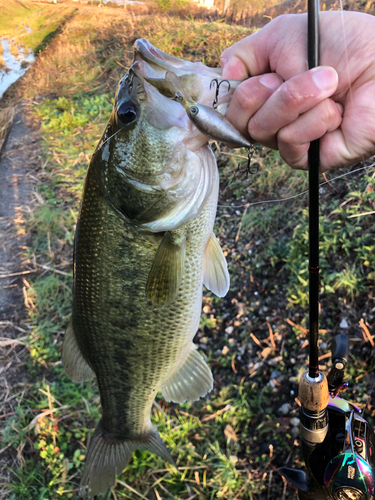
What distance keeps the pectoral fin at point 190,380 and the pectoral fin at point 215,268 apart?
389 mm

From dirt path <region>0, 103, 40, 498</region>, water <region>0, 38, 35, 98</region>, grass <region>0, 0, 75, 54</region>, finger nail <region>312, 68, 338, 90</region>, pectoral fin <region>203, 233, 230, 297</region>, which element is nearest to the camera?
finger nail <region>312, 68, 338, 90</region>

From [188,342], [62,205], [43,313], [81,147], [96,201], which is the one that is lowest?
[43,313]

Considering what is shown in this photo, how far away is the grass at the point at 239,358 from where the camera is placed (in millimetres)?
2322

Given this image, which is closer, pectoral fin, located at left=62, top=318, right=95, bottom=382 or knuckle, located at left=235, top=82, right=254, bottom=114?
knuckle, located at left=235, top=82, right=254, bottom=114

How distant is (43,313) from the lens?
141 inches

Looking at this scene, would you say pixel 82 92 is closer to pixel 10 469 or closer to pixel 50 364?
pixel 50 364

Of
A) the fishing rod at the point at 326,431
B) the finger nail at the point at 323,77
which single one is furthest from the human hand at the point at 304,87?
the fishing rod at the point at 326,431

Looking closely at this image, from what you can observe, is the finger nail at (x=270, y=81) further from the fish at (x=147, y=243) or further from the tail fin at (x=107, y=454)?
the tail fin at (x=107, y=454)

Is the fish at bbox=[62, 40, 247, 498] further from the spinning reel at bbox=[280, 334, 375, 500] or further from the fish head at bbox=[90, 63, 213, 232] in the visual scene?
the spinning reel at bbox=[280, 334, 375, 500]

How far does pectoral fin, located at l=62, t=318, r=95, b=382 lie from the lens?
1.69 metres

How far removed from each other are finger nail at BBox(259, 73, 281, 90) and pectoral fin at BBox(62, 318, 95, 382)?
1.41m

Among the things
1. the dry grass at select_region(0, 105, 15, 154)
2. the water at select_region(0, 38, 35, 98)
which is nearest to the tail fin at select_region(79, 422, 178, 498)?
the dry grass at select_region(0, 105, 15, 154)

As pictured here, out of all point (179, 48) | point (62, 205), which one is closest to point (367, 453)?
point (62, 205)

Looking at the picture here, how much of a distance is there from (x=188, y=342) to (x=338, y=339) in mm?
689
